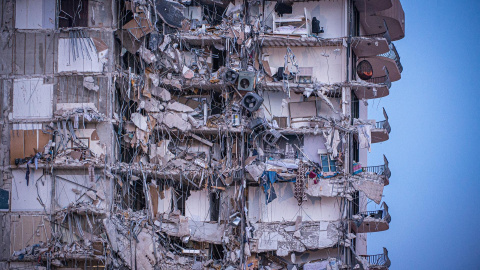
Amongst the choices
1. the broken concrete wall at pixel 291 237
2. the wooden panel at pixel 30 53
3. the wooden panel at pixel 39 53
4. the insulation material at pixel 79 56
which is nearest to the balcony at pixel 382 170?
the broken concrete wall at pixel 291 237

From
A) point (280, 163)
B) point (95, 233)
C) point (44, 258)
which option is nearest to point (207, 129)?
point (280, 163)

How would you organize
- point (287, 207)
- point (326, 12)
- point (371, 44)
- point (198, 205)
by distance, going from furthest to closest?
point (371, 44) < point (326, 12) < point (198, 205) < point (287, 207)

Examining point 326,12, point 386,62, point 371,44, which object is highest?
point 326,12

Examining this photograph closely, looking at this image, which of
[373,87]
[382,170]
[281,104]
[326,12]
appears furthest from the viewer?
[382,170]

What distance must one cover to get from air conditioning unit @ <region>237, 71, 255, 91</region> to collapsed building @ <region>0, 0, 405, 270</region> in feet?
0.13

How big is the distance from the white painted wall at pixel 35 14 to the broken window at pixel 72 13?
315mm

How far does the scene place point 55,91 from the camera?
28.9 meters

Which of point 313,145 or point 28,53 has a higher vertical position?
point 28,53

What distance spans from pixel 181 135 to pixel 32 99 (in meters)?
5.50

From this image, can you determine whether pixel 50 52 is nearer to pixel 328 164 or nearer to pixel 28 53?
pixel 28 53

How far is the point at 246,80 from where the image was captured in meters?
28.9

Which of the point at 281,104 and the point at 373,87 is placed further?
the point at 373,87

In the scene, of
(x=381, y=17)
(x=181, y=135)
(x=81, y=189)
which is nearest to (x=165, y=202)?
(x=181, y=135)

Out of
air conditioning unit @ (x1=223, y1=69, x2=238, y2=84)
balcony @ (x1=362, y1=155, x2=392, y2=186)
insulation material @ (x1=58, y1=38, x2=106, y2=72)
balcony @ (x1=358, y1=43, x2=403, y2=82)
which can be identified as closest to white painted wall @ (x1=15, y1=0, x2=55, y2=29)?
insulation material @ (x1=58, y1=38, x2=106, y2=72)
